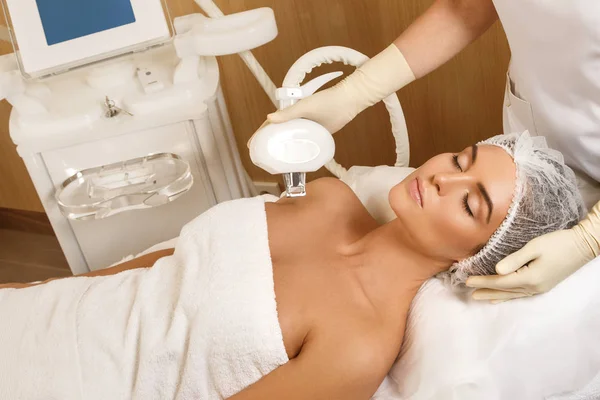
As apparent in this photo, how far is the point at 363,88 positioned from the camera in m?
1.34

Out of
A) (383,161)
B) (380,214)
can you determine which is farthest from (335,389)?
(383,161)

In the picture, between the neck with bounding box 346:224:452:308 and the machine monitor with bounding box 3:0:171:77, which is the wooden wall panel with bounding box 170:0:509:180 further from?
Result: the neck with bounding box 346:224:452:308

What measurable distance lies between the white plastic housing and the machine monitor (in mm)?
501

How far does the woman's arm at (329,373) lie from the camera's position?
1.08 metres

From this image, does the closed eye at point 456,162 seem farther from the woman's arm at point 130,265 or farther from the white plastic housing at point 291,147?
the woman's arm at point 130,265

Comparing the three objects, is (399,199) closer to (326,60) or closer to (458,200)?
(458,200)

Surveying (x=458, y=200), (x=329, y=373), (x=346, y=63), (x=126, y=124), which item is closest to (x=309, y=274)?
(x=329, y=373)

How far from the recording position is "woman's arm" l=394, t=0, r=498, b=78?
130 centimetres

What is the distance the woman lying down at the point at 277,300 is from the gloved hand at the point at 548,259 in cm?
7

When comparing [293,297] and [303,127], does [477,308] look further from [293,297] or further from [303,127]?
[303,127]

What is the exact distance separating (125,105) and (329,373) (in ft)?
2.85

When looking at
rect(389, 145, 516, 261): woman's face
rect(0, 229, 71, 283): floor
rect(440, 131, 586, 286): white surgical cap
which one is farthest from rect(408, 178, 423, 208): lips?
rect(0, 229, 71, 283): floor

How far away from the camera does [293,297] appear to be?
1.17 metres

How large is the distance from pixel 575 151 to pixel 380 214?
1.47 ft
